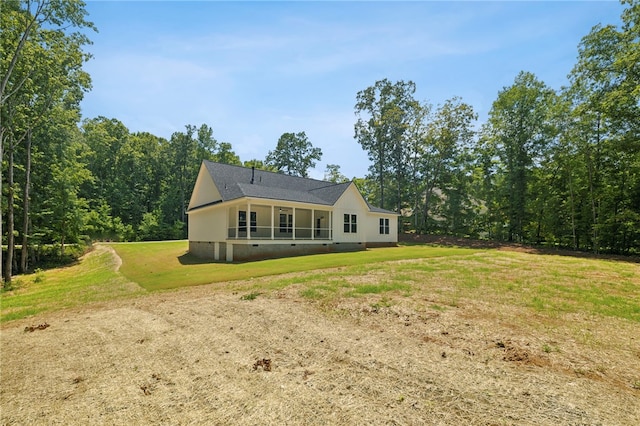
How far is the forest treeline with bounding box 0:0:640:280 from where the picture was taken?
16703mm

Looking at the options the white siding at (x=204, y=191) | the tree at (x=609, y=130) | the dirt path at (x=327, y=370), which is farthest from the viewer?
the white siding at (x=204, y=191)

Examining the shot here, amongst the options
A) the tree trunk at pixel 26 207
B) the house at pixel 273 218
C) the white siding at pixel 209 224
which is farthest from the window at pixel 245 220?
the tree trunk at pixel 26 207

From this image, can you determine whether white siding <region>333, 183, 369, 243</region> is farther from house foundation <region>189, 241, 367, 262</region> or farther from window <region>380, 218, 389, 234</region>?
window <region>380, 218, 389, 234</region>

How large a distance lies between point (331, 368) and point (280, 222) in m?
19.6

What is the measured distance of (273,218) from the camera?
19891mm

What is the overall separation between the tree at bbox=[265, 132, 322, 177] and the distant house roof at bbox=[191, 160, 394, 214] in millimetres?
28002

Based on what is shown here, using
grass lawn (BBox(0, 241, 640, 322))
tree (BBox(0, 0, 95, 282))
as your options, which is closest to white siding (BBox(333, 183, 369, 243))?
grass lawn (BBox(0, 241, 640, 322))

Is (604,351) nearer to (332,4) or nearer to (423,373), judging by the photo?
(423,373)

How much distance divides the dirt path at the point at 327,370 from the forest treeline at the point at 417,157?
15.3 metres

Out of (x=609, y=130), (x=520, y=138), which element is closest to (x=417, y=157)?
(x=520, y=138)

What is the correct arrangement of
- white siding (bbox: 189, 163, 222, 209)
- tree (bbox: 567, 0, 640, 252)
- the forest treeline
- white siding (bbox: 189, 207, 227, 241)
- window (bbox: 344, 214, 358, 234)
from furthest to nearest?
window (bbox: 344, 214, 358, 234) → white siding (bbox: 189, 163, 222, 209) → tree (bbox: 567, 0, 640, 252) → white siding (bbox: 189, 207, 227, 241) → the forest treeline

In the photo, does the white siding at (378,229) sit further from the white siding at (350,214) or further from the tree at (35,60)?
the tree at (35,60)

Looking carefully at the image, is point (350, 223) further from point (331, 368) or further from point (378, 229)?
point (331, 368)

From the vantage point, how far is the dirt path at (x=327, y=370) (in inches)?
122
